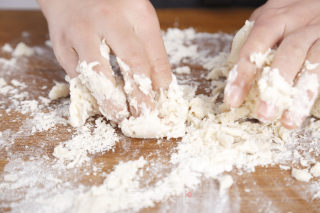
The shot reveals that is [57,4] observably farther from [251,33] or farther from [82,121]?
[251,33]

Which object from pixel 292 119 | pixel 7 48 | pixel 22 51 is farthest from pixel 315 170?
pixel 7 48

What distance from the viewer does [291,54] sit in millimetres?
997

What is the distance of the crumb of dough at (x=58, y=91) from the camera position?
1239mm

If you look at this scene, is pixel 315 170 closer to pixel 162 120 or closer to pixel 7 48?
pixel 162 120

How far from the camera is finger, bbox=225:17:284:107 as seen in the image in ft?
3.20

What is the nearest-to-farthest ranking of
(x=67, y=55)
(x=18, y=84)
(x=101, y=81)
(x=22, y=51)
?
(x=101, y=81) → (x=67, y=55) → (x=18, y=84) → (x=22, y=51)

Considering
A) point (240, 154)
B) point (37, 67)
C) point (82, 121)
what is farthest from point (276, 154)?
point (37, 67)

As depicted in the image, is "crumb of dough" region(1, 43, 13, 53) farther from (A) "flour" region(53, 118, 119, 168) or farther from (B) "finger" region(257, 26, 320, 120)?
(B) "finger" region(257, 26, 320, 120)

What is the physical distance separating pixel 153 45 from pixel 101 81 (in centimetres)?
21

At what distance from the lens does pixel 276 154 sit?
3.23ft

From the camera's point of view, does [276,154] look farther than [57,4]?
No

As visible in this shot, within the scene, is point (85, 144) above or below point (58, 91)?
below

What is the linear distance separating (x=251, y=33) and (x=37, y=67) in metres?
0.94

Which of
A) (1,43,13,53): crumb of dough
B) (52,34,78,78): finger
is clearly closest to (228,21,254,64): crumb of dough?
(52,34,78,78): finger
